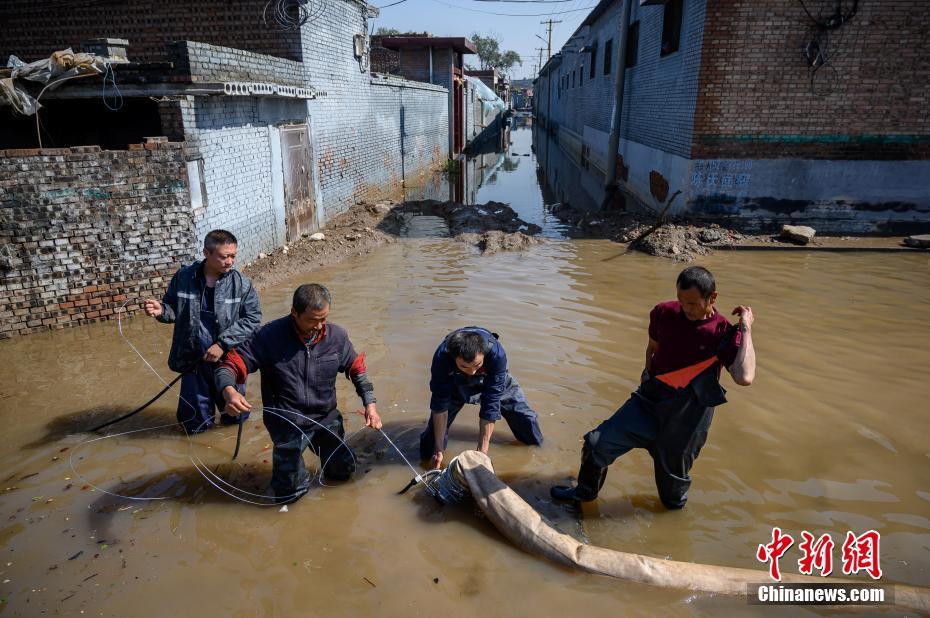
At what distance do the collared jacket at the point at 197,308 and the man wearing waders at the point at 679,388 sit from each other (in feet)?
8.83

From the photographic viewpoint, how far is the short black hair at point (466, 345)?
11.8ft

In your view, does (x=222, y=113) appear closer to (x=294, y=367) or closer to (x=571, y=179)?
(x=294, y=367)

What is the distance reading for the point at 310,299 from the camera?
3.44 m

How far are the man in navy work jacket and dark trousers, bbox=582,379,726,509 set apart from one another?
149 centimetres

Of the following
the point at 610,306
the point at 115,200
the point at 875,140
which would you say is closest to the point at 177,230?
the point at 115,200

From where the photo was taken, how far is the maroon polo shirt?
3.40m

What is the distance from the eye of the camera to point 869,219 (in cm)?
1142

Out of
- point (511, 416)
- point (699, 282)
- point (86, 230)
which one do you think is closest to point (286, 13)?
point (86, 230)

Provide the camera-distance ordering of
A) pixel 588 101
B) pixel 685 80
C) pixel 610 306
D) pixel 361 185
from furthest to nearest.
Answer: pixel 588 101 → pixel 361 185 → pixel 685 80 → pixel 610 306

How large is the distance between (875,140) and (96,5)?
50.0ft

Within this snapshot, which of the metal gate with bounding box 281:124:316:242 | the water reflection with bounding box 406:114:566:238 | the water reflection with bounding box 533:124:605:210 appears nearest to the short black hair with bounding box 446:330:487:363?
the metal gate with bounding box 281:124:316:242

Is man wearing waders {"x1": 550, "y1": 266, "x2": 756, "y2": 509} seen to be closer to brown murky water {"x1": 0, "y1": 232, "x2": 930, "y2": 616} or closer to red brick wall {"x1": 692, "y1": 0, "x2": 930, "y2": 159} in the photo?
brown murky water {"x1": 0, "y1": 232, "x2": 930, "y2": 616}

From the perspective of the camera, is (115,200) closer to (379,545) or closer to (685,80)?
(379,545)

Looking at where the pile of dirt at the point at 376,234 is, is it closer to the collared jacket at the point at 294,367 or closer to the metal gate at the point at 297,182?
the metal gate at the point at 297,182
